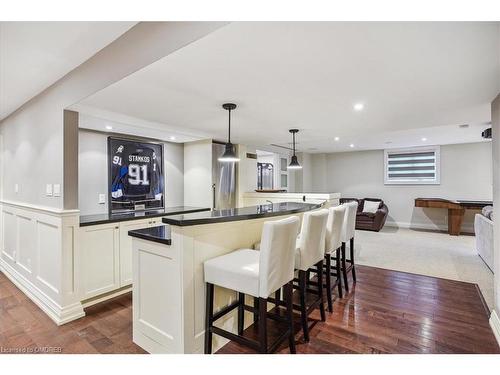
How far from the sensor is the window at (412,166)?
693cm

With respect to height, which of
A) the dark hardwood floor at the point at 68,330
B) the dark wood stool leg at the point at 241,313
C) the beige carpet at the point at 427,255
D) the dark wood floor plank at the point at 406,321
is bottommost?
the dark hardwood floor at the point at 68,330

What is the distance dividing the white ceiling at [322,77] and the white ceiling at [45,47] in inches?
12.2

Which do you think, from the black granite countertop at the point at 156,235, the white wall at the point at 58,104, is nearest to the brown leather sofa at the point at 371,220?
the black granite countertop at the point at 156,235

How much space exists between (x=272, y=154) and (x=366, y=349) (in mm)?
5464

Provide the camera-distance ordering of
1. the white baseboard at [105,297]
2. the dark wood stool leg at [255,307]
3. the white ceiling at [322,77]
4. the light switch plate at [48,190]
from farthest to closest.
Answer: the white baseboard at [105,297] → the light switch plate at [48,190] → the dark wood stool leg at [255,307] → the white ceiling at [322,77]

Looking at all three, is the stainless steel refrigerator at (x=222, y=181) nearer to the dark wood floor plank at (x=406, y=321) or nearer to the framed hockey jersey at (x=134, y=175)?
the framed hockey jersey at (x=134, y=175)

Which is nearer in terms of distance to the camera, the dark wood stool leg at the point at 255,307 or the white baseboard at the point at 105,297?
the dark wood stool leg at the point at 255,307

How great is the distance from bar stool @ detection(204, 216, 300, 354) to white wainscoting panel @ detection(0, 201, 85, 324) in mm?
1579

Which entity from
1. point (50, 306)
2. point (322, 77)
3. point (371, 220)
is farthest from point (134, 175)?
point (371, 220)

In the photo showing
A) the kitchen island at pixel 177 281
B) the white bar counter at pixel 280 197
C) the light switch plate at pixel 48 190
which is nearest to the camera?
the kitchen island at pixel 177 281

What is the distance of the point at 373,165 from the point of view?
7.83 meters

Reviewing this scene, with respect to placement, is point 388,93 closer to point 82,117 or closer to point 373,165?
point 82,117

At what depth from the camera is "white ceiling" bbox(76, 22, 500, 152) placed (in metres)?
1.37
